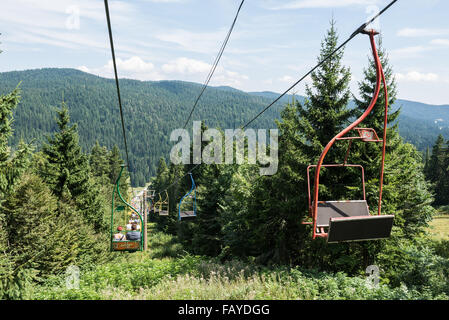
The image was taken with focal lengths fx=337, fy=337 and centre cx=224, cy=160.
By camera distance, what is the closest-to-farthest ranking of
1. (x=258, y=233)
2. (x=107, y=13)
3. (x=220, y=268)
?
(x=107, y=13) < (x=220, y=268) < (x=258, y=233)

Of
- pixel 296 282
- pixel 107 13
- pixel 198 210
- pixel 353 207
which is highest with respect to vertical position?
pixel 107 13

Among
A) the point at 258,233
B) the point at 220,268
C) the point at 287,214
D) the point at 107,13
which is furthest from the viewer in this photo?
the point at 258,233

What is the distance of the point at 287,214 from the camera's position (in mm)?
15367

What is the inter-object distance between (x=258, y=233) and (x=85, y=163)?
14.2 meters

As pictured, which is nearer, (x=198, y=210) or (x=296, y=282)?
(x=296, y=282)

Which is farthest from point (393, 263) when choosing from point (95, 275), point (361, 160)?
point (95, 275)

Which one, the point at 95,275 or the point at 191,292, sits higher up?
the point at 191,292

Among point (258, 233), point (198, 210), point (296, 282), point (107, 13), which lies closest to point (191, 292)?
point (296, 282)

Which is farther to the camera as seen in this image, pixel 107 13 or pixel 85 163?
pixel 85 163
